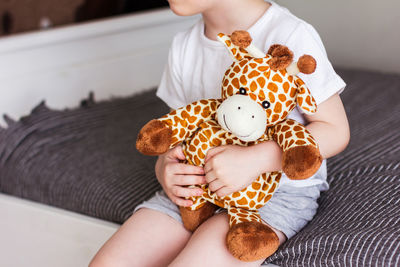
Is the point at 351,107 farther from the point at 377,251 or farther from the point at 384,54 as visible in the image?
the point at 377,251

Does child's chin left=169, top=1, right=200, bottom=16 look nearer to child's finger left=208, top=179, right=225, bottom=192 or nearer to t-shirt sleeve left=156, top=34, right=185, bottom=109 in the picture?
t-shirt sleeve left=156, top=34, right=185, bottom=109

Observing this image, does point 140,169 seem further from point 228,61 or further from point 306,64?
point 306,64

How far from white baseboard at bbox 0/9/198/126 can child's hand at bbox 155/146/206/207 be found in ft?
2.97

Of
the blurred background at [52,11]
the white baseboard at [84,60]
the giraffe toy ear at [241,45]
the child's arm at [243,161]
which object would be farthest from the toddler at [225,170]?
the blurred background at [52,11]

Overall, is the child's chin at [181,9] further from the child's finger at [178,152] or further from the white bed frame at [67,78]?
the white bed frame at [67,78]

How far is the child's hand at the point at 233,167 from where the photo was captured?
2.44 feet

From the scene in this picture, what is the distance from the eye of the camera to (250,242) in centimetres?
70

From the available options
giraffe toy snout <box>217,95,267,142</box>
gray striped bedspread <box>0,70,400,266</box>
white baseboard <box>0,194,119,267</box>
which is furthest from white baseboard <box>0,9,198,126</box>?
giraffe toy snout <box>217,95,267,142</box>

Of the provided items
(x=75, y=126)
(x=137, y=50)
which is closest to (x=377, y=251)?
(x=75, y=126)

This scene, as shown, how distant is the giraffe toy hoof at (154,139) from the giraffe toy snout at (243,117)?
0.36 ft

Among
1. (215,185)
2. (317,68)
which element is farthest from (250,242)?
(317,68)

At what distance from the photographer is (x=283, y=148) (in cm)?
72

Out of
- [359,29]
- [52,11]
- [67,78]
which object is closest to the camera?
[67,78]

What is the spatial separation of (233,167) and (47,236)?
1.71 ft
